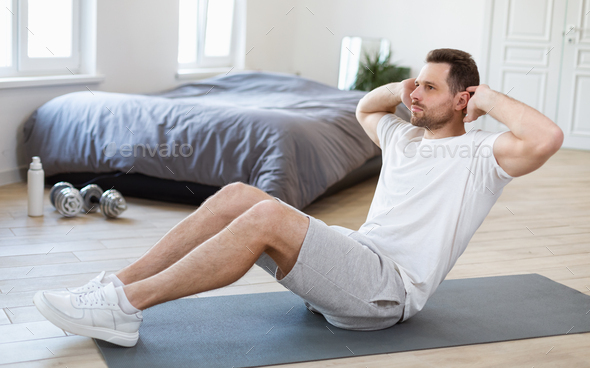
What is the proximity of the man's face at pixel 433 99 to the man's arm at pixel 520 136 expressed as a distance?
4.1 inches

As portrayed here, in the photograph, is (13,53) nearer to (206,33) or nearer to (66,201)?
(66,201)

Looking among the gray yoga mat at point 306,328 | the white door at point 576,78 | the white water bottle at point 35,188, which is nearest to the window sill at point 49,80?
the white water bottle at point 35,188

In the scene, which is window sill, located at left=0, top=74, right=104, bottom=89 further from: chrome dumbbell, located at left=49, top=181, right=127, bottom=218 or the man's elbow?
the man's elbow

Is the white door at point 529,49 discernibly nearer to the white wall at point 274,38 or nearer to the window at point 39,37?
the white wall at point 274,38

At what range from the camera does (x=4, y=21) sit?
11.7 feet

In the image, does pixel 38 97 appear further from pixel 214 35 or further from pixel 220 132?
pixel 214 35

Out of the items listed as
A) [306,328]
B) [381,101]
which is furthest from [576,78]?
[306,328]

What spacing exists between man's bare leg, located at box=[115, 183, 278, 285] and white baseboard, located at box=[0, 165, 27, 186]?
2.37 metres

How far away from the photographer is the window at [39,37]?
11.9ft

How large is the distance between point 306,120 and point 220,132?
47 cm

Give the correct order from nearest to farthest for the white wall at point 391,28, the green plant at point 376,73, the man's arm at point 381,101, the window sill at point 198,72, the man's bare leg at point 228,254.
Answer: the man's bare leg at point 228,254 → the man's arm at point 381,101 → the window sill at point 198,72 → the white wall at point 391,28 → the green plant at point 376,73

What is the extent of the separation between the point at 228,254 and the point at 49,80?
2799mm

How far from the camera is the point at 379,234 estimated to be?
5.87ft

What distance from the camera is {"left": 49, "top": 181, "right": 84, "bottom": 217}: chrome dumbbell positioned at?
2992mm
